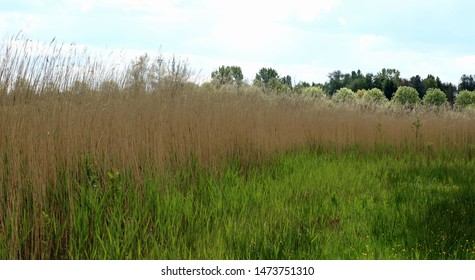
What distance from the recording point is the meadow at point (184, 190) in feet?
9.59

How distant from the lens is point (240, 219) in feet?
12.0

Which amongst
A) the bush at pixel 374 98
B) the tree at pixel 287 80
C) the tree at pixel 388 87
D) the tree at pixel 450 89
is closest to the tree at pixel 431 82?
the tree at pixel 450 89

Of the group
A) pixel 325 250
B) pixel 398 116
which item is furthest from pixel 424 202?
pixel 398 116

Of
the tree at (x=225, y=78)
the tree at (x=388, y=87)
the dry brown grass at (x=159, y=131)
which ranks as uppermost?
the tree at (x=388, y=87)

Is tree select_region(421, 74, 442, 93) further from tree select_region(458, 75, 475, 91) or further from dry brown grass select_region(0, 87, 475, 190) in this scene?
dry brown grass select_region(0, 87, 475, 190)

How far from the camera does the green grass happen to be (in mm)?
2891

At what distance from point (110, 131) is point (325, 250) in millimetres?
2124

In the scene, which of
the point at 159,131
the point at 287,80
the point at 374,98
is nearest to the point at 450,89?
the point at 374,98

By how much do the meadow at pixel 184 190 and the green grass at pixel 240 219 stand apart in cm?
2

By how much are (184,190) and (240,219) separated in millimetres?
825

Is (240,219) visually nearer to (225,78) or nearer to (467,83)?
(225,78)

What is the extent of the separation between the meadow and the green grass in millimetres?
16

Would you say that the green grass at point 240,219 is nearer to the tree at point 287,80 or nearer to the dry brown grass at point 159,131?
the dry brown grass at point 159,131

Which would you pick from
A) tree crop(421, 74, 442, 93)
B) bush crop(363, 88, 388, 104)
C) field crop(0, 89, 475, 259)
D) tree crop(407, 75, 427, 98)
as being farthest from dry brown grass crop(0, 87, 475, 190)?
tree crop(407, 75, 427, 98)
